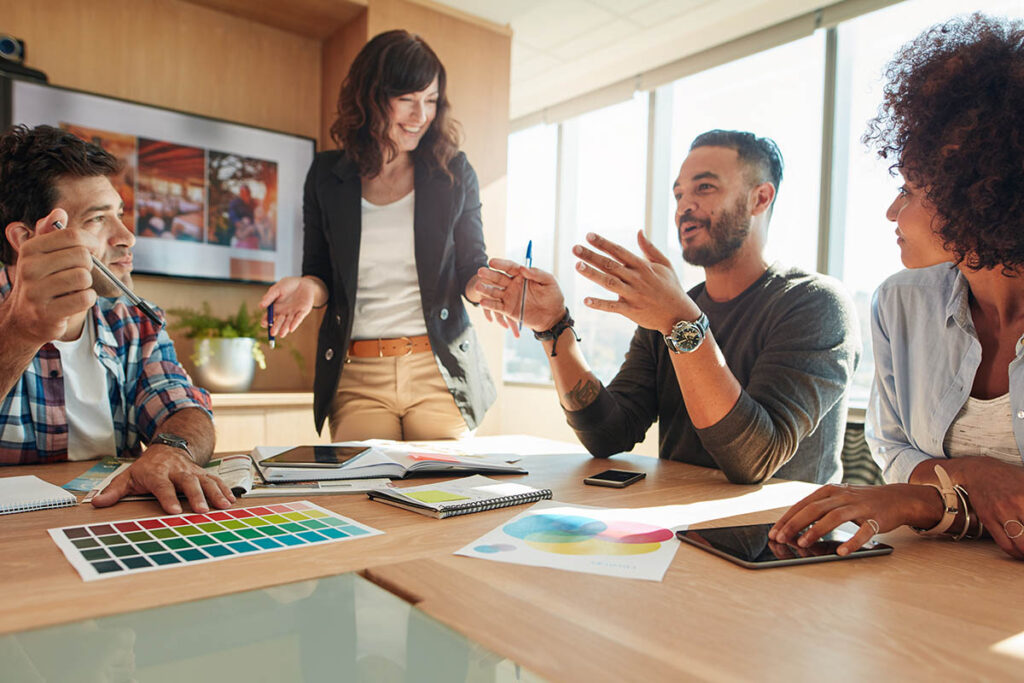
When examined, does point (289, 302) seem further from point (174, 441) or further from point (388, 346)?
point (174, 441)

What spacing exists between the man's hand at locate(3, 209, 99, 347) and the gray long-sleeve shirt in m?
1.00

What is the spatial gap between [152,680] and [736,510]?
0.81m

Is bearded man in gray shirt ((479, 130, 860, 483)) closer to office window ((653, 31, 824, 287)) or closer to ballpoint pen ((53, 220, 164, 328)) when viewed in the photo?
ballpoint pen ((53, 220, 164, 328))

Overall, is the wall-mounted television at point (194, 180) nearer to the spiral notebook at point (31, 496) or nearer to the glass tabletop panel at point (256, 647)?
the spiral notebook at point (31, 496)

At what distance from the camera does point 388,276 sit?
2039 millimetres

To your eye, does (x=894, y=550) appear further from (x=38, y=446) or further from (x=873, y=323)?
(x=38, y=446)

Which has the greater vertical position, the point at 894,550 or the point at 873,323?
the point at 873,323

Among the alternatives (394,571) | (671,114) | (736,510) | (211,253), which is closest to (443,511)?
(394,571)

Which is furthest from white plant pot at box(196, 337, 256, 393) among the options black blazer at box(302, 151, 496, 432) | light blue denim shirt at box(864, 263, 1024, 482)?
light blue denim shirt at box(864, 263, 1024, 482)

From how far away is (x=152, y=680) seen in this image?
50 cm

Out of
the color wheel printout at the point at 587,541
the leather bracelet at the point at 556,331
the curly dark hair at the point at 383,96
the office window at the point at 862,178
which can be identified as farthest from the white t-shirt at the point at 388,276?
the office window at the point at 862,178

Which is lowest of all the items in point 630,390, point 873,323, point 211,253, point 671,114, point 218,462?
point 218,462

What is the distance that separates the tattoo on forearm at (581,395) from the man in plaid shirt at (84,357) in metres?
0.76

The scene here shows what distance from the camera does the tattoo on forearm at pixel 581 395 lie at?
1.61 m
